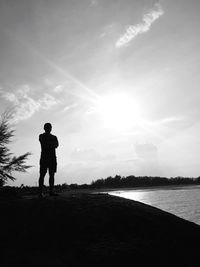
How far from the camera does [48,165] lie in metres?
8.62

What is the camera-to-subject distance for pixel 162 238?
202 inches

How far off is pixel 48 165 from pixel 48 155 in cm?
32

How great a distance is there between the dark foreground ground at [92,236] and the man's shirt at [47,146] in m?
2.08

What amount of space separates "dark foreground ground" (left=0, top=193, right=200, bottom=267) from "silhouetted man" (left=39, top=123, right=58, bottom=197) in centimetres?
181

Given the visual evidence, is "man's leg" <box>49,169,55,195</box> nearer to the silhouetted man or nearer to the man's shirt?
the silhouetted man

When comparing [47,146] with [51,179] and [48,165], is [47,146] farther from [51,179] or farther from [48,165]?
[51,179]

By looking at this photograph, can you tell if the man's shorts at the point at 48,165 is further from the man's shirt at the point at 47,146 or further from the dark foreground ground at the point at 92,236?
the dark foreground ground at the point at 92,236

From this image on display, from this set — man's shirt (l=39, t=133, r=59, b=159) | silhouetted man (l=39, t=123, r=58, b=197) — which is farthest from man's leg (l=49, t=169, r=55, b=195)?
man's shirt (l=39, t=133, r=59, b=159)

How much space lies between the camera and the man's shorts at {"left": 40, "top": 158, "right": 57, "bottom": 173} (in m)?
8.57

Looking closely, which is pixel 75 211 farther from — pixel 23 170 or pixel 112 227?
pixel 23 170

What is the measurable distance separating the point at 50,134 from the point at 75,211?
3.41 meters

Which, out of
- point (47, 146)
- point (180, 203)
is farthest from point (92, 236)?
point (180, 203)

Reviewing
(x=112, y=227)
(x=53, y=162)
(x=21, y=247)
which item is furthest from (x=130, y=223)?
(x=53, y=162)

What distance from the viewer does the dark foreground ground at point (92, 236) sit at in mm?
4238
